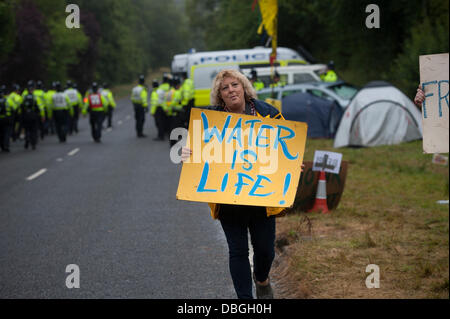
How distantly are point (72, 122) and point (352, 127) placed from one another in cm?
1471

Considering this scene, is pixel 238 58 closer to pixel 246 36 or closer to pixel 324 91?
pixel 324 91

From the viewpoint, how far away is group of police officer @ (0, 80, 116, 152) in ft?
69.2

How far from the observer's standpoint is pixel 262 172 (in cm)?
481

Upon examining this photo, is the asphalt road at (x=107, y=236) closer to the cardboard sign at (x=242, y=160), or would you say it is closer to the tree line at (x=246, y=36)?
the cardboard sign at (x=242, y=160)

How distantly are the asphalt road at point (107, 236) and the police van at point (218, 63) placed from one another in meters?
9.30

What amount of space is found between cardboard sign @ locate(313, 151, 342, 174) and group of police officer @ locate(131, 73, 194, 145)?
1018 cm

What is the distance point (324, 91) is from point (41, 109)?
33.5 feet

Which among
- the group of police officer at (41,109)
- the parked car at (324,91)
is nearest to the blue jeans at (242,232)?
the parked car at (324,91)

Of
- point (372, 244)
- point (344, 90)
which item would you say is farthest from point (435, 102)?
point (344, 90)

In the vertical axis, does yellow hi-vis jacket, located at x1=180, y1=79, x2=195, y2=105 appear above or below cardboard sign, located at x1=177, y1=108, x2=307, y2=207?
above

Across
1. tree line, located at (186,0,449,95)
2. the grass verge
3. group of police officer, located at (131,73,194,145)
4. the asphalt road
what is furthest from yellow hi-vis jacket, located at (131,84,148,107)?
the grass verge

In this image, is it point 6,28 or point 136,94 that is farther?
point 6,28

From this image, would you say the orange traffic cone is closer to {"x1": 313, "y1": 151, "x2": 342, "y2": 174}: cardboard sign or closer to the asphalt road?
A: {"x1": 313, "y1": 151, "x2": 342, "y2": 174}: cardboard sign

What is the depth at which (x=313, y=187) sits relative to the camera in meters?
8.99
